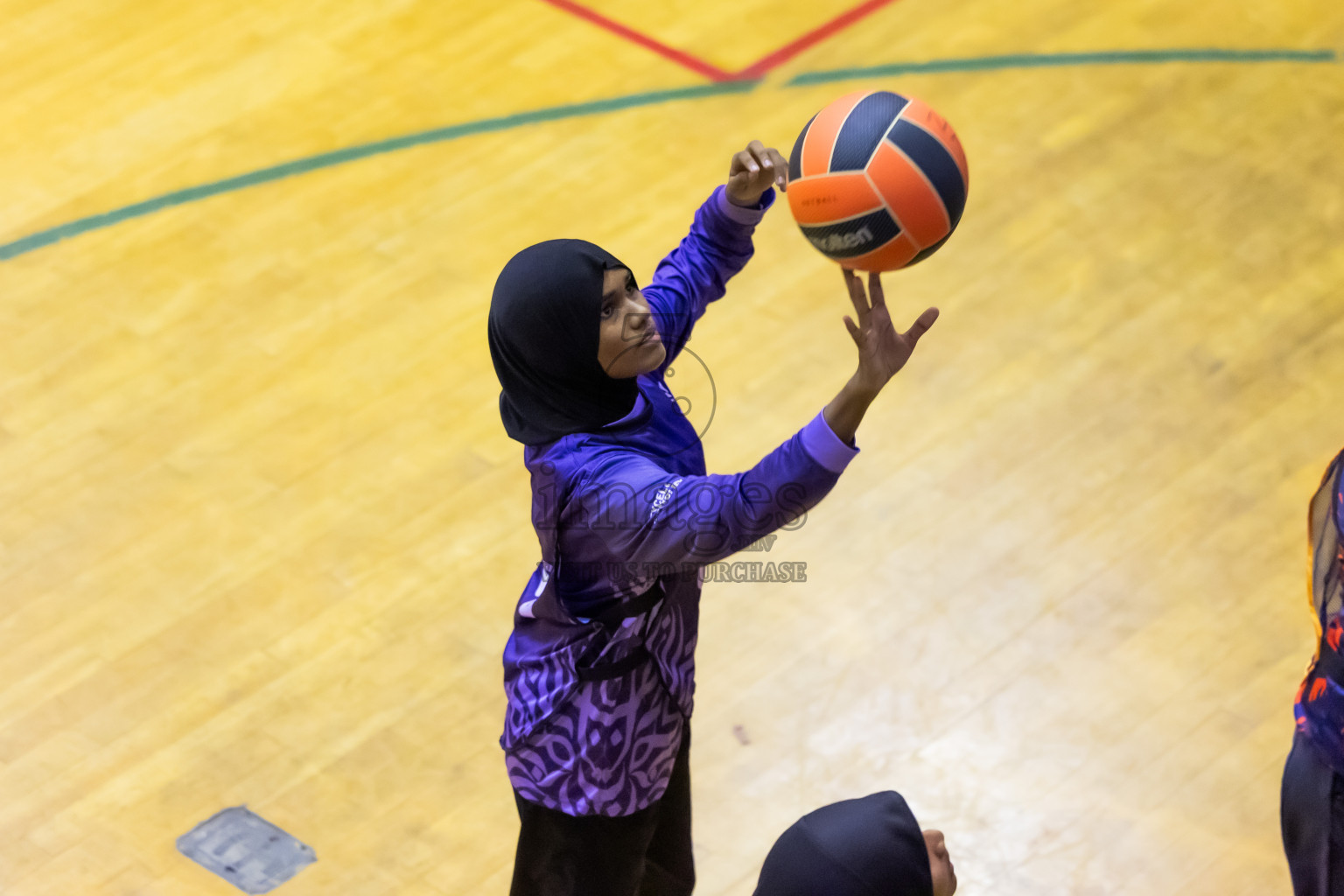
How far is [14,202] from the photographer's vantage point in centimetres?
561

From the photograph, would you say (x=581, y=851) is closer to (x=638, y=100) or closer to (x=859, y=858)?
(x=859, y=858)

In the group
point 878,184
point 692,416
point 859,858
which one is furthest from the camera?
point 692,416

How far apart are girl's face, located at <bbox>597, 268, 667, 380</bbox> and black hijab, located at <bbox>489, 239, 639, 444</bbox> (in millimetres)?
17

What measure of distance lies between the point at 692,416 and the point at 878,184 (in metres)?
1.84

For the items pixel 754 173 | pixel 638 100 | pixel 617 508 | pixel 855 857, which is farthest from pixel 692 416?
pixel 855 857

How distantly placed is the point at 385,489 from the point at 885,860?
2.56 metres

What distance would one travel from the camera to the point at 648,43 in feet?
20.5

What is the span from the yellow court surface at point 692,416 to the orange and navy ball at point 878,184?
4.93 feet

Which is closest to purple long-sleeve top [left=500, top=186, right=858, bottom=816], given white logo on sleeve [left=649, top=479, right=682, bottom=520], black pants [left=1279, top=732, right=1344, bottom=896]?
white logo on sleeve [left=649, top=479, right=682, bottom=520]

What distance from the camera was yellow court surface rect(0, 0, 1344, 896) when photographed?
144 inches

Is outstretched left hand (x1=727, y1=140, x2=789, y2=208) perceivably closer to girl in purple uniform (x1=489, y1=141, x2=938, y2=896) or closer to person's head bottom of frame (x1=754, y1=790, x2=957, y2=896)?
Result: girl in purple uniform (x1=489, y1=141, x2=938, y2=896)

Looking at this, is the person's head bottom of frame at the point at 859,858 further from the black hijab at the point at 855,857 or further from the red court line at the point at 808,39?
the red court line at the point at 808,39

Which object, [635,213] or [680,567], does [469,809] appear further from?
[635,213]

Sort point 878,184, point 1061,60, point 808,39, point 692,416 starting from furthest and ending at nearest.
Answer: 1. point 808,39
2. point 1061,60
3. point 692,416
4. point 878,184
